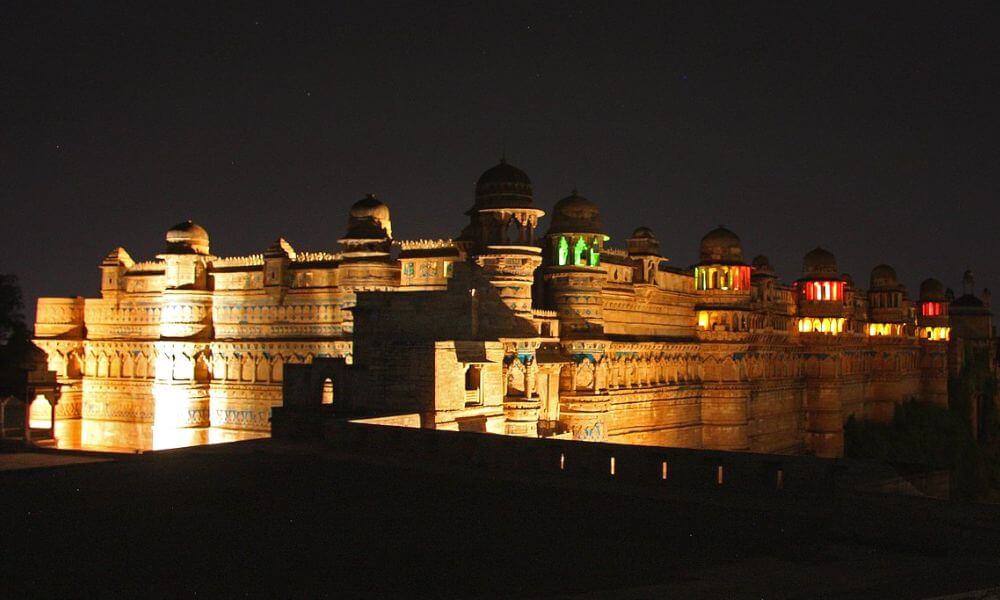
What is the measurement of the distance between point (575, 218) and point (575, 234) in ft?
1.55

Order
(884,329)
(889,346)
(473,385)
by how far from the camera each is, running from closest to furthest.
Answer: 1. (473,385)
2. (889,346)
3. (884,329)

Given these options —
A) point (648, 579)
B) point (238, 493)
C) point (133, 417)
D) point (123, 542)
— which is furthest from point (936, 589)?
point (133, 417)

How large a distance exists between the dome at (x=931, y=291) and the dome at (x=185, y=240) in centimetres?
4444

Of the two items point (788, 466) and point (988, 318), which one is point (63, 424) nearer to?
point (788, 466)

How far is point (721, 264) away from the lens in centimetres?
4112

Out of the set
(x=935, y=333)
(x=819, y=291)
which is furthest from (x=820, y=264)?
(x=935, y=333)

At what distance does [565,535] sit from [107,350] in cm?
3516

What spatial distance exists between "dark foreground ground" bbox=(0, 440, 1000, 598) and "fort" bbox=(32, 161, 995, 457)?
27.8 feet

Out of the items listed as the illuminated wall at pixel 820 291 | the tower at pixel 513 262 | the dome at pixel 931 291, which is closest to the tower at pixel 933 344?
the dome at pixel 931 291

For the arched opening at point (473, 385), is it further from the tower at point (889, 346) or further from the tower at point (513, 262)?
the tower at point (889, 346)

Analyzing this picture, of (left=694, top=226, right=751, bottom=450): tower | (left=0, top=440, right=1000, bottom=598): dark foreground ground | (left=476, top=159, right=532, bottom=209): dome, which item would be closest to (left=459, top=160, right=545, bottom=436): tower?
(left=476, top=159, right=532, bottom=209): dome

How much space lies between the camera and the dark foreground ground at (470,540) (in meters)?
8.26

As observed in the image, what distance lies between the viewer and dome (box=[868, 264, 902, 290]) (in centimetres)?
5869

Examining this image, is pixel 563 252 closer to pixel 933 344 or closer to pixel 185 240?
pixel 185 240
